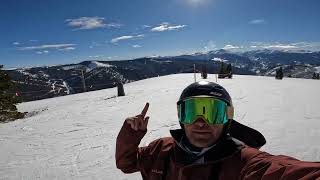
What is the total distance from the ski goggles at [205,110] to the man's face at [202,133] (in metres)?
0.03

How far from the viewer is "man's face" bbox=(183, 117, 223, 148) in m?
2.62

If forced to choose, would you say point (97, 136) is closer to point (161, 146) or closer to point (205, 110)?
point (161, 146)

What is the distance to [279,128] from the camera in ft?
28.1

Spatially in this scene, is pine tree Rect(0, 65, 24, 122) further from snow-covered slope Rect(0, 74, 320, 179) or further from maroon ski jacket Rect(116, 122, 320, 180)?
maroon ski jacket Rect(116, 122, 320, 180)

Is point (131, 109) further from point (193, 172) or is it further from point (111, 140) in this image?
point (193, 172)

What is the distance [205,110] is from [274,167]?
0.85 metres

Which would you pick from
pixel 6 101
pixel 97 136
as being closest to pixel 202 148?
pixel 97 136

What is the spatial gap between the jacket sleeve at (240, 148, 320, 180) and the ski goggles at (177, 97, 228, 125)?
38cm

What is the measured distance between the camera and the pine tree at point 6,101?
18.7 meters

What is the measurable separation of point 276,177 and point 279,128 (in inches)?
281

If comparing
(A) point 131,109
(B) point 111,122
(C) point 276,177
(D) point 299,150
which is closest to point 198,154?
(C) point 276,177

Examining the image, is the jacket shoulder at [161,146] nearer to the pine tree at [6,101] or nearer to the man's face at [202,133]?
the man's face at [202,133]

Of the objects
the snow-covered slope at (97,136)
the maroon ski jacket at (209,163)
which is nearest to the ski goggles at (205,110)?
the maroon ski jacket at (209,163)

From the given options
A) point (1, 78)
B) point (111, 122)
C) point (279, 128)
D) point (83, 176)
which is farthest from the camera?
point (1, 78)
